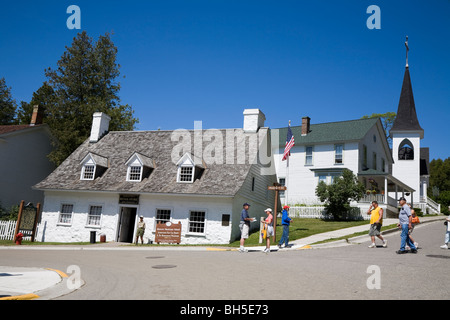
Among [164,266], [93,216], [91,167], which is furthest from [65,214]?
[164,266]

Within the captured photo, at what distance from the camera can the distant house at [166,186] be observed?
2223 centimetres

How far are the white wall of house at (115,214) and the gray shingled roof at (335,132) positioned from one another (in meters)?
17.8

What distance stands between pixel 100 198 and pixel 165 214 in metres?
4.74

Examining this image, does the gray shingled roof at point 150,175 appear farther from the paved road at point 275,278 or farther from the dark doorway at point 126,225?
the paved road at point 275,278

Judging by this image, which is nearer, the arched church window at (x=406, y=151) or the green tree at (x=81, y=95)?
the green tree at (x=81, y=95)

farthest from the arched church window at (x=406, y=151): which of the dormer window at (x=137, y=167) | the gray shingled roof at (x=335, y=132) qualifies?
the dormer window at (x=137, y=167)

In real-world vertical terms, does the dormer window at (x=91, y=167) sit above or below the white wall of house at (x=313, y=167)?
below

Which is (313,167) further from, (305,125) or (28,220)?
(28,220)

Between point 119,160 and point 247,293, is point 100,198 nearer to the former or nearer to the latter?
point 119,160

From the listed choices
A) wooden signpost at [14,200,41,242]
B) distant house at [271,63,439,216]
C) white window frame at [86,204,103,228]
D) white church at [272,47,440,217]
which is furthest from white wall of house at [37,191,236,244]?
distant house at [271,63,439,216]

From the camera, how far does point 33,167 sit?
33594mm

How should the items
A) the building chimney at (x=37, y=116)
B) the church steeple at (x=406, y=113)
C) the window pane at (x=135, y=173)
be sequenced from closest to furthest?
the window pane at (x=135, y=173) → the building chimney at (x=37, y=116) → the church steeple at (x=406, y=113)

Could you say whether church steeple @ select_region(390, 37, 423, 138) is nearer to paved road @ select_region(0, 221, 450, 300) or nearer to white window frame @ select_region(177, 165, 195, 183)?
white window frame @ select_region(177, 165, 195, 183)

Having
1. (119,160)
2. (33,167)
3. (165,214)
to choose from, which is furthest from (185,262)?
(33,167)
